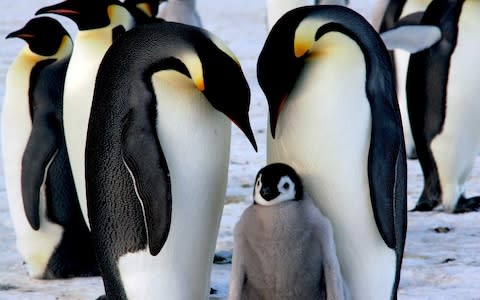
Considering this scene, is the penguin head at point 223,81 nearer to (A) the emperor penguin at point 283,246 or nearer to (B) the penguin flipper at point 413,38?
(A) the emperor penguin at point 283,246

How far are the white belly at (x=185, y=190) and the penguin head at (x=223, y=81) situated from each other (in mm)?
120

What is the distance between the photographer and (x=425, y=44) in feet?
18.2

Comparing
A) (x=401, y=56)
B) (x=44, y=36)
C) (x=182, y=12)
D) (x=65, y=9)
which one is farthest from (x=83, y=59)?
(x=182, y=12)

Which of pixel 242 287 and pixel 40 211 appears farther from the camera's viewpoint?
pixel 40 211

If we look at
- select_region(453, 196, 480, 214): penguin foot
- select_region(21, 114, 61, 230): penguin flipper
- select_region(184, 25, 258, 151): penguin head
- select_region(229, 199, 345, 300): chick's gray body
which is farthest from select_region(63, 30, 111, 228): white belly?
select_region(453, 196, 480, 214): penguin foot

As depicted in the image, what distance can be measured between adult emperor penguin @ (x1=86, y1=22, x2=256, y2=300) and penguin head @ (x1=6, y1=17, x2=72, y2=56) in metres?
1.22

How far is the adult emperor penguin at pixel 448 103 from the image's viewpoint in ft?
18.2

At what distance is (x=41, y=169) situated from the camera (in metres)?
4.64

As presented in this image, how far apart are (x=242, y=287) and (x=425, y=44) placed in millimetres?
2405

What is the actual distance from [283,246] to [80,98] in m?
1.13

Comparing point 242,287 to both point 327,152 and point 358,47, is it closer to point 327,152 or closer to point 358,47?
point 327,152

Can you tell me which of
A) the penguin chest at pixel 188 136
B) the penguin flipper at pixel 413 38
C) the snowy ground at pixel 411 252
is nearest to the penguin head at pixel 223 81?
the penguin chest at pixel 188 136

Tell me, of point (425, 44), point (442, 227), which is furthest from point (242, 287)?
point (425, 44)

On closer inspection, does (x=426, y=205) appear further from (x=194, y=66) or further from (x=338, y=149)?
(x=194, y=66)
